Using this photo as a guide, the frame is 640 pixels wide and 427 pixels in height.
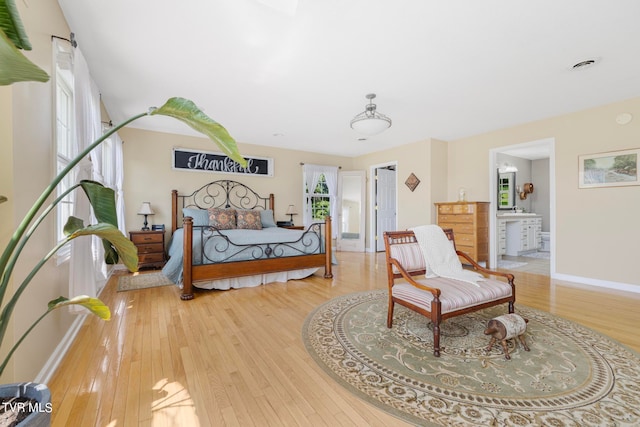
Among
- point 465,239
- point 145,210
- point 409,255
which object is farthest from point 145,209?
point 465,239

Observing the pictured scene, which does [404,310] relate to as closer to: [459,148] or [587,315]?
[587,315]

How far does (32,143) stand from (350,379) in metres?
2.39

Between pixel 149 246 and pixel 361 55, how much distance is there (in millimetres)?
4371

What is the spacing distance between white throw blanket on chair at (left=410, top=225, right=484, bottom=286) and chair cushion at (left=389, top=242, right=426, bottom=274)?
0.16 feet

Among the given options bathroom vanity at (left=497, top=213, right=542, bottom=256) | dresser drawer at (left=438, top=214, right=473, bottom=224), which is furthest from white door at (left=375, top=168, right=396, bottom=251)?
bathroom vanity at (left=497, top=213, right=542, bottom=256)

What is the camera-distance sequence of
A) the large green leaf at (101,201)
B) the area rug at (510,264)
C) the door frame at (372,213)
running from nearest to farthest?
the large green leaf at (101,201)
the area rug at (510,264)
the door frame at (372,213)

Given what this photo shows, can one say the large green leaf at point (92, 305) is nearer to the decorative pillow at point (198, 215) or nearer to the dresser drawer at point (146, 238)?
the decorative pillow at point (198, 215)

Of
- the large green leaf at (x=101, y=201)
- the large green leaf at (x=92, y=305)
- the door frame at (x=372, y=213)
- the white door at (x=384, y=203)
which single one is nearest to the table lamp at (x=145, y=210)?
the large green leaf at (x=101, y=201)

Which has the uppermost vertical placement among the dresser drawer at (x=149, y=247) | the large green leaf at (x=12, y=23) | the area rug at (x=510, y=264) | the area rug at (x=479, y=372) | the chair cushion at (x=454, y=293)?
the large green leaf at (x=12, y=23)

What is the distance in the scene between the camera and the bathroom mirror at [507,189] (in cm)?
680

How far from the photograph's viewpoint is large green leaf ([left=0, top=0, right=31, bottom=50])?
0.69 meters

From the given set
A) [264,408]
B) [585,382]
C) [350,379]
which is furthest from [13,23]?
[585,382]

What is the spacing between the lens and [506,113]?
4.04 meters

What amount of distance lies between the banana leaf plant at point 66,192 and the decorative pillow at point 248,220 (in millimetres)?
3526
